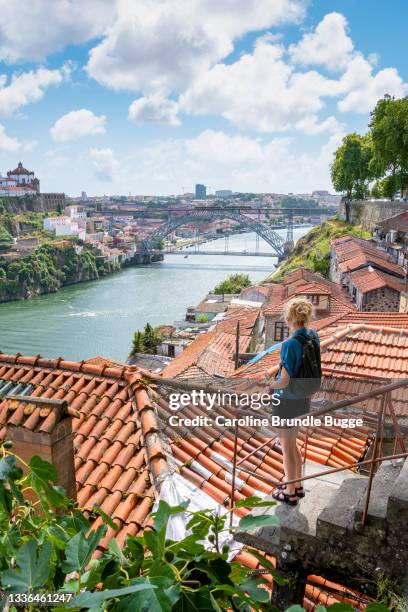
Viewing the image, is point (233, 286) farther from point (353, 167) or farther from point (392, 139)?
point (392, 139)

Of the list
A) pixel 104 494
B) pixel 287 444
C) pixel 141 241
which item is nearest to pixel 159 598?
pixel 287 444

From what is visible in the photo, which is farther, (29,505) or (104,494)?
(104,494)

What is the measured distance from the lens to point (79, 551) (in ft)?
3.84

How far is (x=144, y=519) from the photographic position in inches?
119

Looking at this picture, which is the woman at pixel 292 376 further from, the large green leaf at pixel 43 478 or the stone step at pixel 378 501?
the large green leaf at pixel 43 478

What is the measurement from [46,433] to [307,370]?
1594 mm

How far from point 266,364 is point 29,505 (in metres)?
6.14

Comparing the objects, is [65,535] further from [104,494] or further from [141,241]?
[141,241]

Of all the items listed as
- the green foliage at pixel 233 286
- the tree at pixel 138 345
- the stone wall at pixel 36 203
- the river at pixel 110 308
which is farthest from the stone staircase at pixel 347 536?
the stone wall at pixel 36 203

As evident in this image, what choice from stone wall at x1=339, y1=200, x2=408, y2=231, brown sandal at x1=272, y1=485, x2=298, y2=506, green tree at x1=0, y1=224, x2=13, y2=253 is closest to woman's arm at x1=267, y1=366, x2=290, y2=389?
brown sandal at x1=272, y1=485, x2=298, y2=506

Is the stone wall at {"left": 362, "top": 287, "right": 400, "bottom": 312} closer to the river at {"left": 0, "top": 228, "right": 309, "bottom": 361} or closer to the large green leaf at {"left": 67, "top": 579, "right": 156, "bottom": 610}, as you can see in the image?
the river at {"left": 0, "top": 228, "right": 309, "bottom": 361}

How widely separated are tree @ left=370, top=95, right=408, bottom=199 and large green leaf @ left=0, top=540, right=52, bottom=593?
31.0 meters

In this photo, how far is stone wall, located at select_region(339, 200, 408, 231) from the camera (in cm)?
3059

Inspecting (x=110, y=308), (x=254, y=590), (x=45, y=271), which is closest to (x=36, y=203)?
(x=45, y=271)
